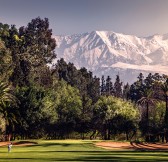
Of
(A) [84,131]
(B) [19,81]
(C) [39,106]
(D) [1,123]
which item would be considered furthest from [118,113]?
(D) [1,123]

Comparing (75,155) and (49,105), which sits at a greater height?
(49,105)

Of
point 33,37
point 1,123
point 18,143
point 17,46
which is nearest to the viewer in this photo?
point 1,123

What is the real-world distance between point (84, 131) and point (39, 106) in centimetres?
2241

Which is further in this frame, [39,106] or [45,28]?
[45,28]

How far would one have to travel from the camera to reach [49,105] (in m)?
113

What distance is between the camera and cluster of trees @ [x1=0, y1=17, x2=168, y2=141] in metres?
109

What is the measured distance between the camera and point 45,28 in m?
149

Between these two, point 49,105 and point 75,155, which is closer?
point 75,155

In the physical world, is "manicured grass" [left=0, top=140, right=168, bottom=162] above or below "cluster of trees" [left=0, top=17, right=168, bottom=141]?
below

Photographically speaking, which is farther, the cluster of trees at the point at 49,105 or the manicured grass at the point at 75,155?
the cluster of trees at the point at 49,105

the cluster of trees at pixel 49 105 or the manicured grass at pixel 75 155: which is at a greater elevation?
the cluster of trees at pixel 49 105

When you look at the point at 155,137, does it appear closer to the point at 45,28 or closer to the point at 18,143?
the point at 18,143

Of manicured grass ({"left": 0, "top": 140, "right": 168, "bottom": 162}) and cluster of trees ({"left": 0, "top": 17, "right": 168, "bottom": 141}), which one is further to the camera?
cluster of trees ({"left": 0, "top": 17, "right": 168, "bottom": 141})

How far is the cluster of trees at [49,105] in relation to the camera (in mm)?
109188
